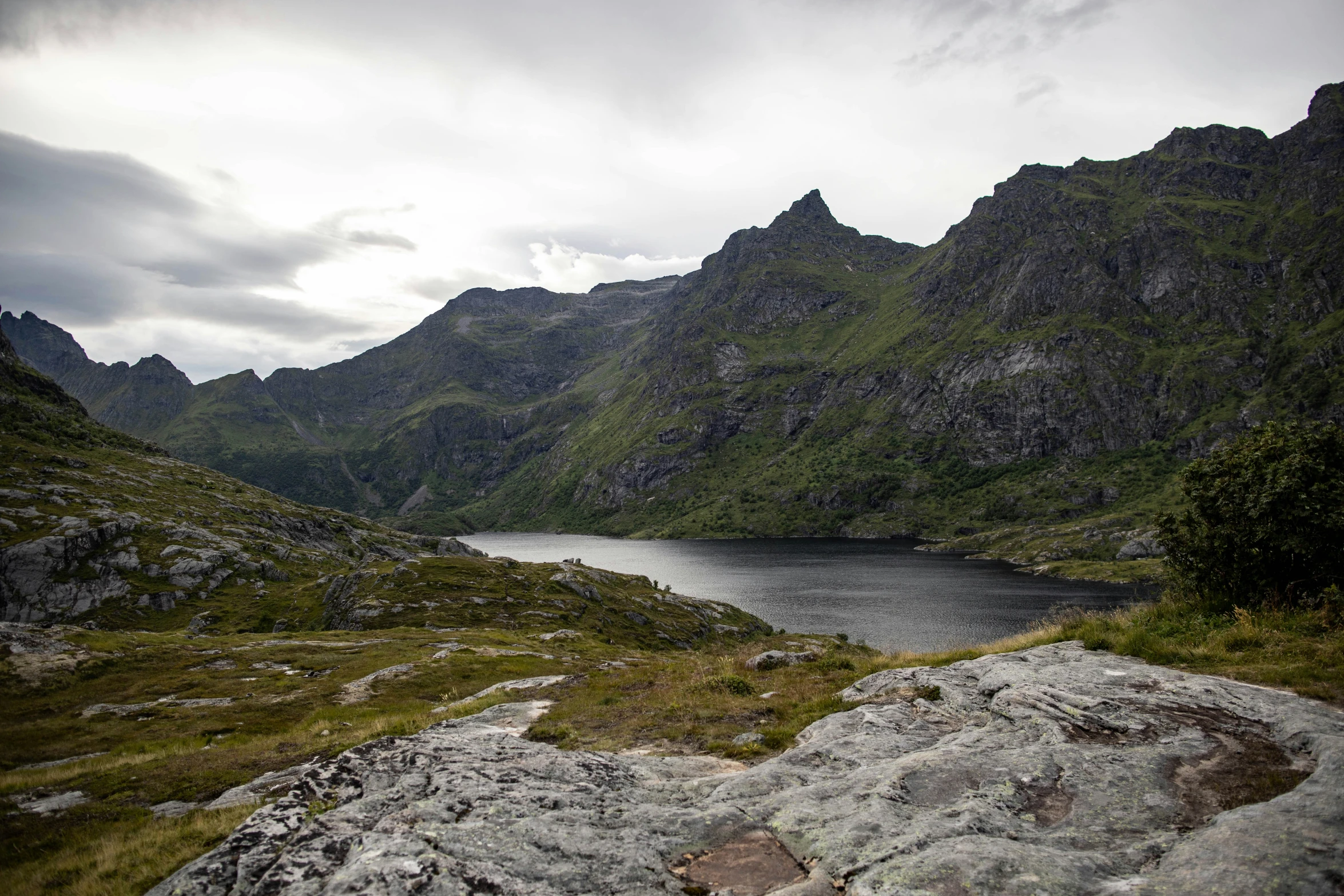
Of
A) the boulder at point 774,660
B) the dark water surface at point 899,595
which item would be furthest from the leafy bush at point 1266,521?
the dark water surface at point 899,595

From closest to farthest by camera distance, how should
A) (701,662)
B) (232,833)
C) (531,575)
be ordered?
(232,833)
(701,662)
(531,575)

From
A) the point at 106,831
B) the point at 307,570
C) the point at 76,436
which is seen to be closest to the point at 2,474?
the point at 76,436

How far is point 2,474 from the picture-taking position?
97.6m

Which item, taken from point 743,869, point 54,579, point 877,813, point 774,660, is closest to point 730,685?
point 774,660

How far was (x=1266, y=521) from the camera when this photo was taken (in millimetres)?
18000

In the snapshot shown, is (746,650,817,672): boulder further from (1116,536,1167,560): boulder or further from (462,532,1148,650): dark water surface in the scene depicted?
(1116,536,1167,560): boulder

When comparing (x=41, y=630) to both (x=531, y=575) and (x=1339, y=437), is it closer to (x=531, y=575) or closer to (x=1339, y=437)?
(x=531, y=575)

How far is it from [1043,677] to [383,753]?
52.1 feet

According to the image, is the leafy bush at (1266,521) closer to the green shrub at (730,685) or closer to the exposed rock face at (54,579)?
the green shrub at (730,685)

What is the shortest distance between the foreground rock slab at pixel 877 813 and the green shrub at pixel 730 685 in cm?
728

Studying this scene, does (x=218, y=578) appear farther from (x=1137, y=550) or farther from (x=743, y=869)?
(x=1137, y=550)

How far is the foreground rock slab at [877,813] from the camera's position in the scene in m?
7.23

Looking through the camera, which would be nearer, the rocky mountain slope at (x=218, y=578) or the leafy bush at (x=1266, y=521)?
the leafy bush at (x=1266, y=521)

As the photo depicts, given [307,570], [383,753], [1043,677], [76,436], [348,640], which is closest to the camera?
[383,753]
